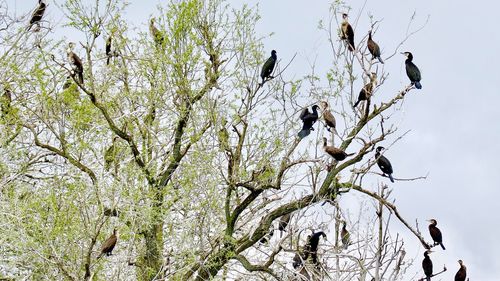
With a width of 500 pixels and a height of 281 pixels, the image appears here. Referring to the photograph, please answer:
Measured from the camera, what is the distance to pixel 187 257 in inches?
539

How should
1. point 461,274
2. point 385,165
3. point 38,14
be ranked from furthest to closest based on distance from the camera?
1. point 38,14
2. point 461,274
3. point 385,165

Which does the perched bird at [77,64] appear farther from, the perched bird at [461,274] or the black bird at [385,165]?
the perched bird at [461,274]

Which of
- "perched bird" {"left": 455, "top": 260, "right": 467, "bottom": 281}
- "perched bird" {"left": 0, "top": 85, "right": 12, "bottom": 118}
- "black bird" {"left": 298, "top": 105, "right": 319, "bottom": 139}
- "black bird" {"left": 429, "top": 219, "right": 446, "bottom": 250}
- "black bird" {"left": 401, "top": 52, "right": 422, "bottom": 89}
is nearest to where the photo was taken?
"black bird" {"left": 401, "top": 52, "right": 422, "bottom": 89}

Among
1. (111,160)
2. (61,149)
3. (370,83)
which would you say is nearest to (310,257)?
(370,83)

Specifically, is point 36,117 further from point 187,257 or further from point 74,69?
point 187,257

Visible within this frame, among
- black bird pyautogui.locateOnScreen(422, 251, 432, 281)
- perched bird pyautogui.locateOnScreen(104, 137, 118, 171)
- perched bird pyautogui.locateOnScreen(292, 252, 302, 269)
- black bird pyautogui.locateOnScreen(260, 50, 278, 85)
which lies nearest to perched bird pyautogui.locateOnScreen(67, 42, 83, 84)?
perched bird pyautogui.locateOnScreen(104, 137, 118, 171)

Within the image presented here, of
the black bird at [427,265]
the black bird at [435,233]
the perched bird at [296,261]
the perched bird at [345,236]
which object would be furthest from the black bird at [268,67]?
the black bird at [427,265]

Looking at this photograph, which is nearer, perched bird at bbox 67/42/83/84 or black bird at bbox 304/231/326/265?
black bird at bbox 304/231/326/265

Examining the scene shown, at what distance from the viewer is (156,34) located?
1502cm

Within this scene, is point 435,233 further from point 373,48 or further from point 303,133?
point 373,48

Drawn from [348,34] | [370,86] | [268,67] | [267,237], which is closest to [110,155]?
[267,237]

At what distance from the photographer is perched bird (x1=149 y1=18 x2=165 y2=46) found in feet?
48.4

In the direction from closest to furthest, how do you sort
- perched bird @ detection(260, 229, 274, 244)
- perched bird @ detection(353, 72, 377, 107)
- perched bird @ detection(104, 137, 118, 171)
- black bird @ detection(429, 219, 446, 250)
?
perched bird @ detection(353, 72, 377, 107), black bird @ detection(429, 219, 446, 250), perched bird @ detection(260, 229, 274, 244), perched bird @ detection(104, 137, 118, 171)

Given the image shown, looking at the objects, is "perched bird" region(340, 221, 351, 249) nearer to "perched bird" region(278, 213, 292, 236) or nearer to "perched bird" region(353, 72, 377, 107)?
"perched bird" region(278, 213, 292, 236)
